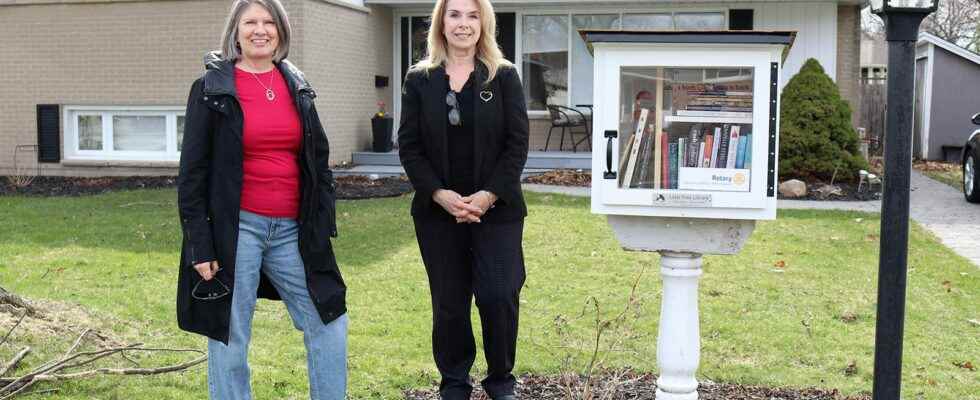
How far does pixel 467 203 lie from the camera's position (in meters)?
4.47

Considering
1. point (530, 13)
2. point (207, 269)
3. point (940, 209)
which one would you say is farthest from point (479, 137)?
point (530, 13)

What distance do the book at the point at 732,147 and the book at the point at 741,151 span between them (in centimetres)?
1

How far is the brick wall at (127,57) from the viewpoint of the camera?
1495 centimetres

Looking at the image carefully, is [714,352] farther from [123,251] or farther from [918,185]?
[918,185]

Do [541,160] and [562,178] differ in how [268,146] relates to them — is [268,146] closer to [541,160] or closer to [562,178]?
[562,178]

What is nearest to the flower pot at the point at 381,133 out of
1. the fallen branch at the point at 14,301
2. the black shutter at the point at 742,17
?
the black shutter at the point at 742,17

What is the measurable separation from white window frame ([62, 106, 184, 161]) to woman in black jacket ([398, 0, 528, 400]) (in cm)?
1107

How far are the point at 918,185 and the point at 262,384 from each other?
12.6 m

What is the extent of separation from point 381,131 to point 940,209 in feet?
24.7

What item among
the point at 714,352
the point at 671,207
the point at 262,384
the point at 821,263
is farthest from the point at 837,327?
the point at 262,384

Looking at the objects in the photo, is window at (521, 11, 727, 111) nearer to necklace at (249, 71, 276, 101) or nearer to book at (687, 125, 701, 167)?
book at (687, 125, 701, 167)

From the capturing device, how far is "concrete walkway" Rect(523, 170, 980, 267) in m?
10.3

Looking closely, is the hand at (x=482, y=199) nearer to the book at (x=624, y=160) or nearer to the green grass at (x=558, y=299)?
the book at (x=624, y=160)

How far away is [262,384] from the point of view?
523 cm
